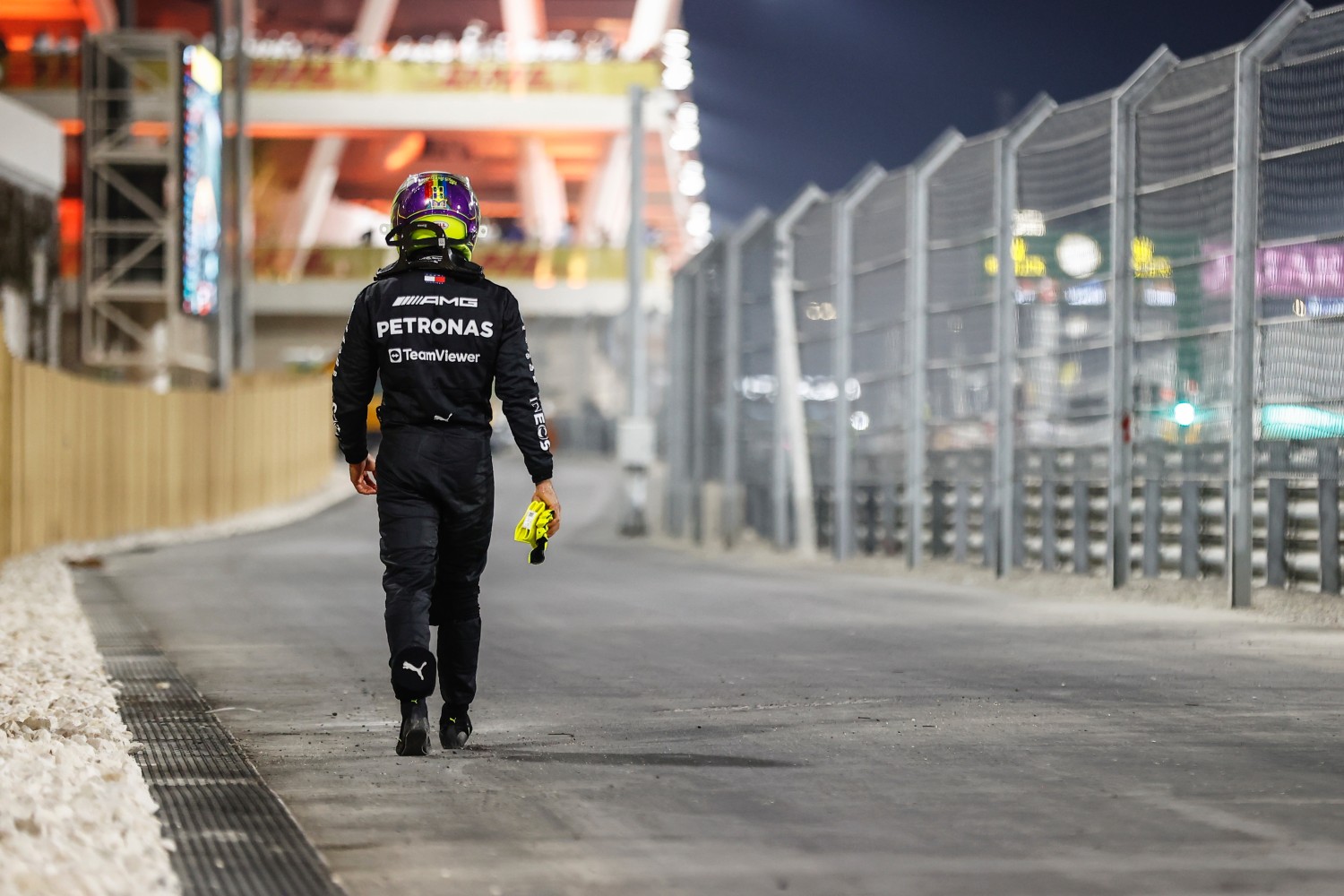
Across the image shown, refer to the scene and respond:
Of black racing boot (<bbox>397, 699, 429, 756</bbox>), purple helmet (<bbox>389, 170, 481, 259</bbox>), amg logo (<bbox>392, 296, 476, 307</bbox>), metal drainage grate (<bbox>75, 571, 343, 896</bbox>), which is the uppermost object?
purple helmet (<bbox>389, 170, 481, 259</bbox>)

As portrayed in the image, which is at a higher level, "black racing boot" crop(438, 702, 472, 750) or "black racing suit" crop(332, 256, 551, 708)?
"black racing suit" crop(332, 256, 551, 708)

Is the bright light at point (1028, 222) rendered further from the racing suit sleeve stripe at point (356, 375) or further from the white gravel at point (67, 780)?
the racing suit sleeve stripe at point (356, 375)

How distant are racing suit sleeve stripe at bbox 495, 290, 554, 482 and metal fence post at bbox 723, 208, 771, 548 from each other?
16616 millimetres

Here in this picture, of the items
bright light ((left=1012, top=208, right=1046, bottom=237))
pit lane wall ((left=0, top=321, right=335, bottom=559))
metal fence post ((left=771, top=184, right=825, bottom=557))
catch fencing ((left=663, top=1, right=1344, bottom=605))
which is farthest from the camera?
metal fence post ((left=771, top=184, right=825, bottom=557))

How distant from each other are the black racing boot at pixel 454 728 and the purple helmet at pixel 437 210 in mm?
1538

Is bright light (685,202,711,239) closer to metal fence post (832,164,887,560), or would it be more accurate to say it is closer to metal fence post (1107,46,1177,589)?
metal fence post (832,164,887,560)

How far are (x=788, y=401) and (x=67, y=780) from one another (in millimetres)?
16339

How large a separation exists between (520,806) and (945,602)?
29.4 feet

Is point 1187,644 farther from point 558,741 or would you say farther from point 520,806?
point 520,806

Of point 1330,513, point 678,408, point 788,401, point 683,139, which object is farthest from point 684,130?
point 1330,513

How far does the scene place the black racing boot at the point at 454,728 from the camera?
7277 mm

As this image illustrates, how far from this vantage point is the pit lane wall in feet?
65.7

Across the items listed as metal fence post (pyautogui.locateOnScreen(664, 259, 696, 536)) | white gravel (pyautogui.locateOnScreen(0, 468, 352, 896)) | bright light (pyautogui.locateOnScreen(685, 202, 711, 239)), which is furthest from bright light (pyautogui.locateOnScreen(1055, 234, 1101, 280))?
bright light (pyautogui.locateOnScreen(685, 202, 711, 239))

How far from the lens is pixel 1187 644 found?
1112 centimetres
